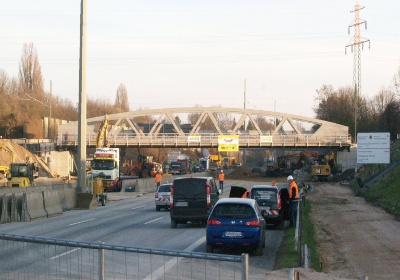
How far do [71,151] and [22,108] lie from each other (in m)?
20.9

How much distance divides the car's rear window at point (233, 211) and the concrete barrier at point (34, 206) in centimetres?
1416

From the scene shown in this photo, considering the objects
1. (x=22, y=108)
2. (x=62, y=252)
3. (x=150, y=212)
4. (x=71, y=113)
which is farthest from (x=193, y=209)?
(x=71, y=113)

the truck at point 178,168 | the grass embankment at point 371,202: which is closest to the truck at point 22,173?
the grass embankment at point 371,202

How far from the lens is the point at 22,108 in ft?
379

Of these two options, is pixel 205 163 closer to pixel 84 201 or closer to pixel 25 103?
pixel 25 103

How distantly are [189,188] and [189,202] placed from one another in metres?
0.57

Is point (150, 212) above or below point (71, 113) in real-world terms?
below

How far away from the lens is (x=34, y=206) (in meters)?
33.3

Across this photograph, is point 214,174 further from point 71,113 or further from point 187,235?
point 187,235

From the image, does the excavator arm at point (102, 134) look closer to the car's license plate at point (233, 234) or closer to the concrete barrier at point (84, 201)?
the concrete barrier at point (84, 201)

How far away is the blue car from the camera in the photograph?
1978 centimetres

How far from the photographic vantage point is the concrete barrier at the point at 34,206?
3231cm

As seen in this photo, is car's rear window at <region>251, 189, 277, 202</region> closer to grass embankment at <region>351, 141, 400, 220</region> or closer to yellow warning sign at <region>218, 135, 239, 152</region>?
grass embankment at <region>351, 141, 400, 220</region>

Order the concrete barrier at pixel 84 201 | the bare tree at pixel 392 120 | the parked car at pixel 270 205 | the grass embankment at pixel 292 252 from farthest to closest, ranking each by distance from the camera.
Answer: the bare tree at pixel 392 120 → the concrete barrier at pixel 84 201 → the parked car at pixel 270 205 → the grass embankment at pixel 292 252
